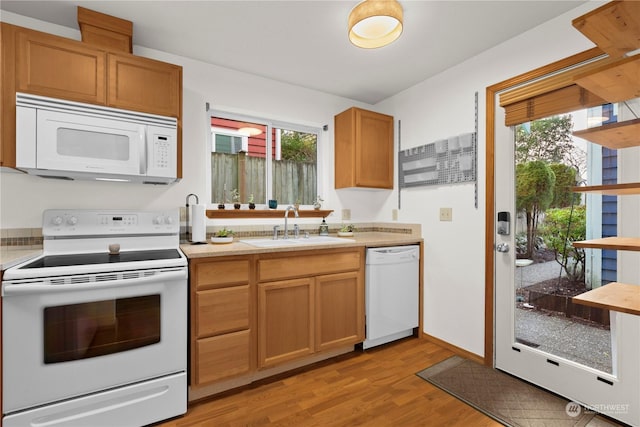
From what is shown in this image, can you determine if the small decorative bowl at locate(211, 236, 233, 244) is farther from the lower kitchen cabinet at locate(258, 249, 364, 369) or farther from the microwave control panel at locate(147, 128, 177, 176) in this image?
the microwave control panel at locate(147, 128, 177, 176)

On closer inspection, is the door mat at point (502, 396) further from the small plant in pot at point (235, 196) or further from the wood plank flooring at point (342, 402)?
the small plant in pot at point (235, 196)

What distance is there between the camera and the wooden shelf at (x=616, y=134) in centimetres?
94

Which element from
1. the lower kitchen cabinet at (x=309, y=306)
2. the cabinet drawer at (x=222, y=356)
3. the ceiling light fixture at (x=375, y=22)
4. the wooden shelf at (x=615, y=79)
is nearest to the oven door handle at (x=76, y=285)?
the cabinet drawer at (x=222, y=356)

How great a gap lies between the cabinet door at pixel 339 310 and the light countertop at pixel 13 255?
174 centimetres

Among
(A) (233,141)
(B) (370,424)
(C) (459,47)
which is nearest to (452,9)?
(C) (459,47)

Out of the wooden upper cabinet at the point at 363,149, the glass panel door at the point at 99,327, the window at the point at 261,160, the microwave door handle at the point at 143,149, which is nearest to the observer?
the glass panel door at the point at 99,327

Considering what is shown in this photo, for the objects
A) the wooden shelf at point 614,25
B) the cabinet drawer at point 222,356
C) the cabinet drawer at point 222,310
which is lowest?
the cabinet drawer at point 222,356

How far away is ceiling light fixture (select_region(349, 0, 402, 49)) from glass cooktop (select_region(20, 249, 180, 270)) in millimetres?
1754

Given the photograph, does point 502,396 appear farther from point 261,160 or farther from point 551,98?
point 261,160

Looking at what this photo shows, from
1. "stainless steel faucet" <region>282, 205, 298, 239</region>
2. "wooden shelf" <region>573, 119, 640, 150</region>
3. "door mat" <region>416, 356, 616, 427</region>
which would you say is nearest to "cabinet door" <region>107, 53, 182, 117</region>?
"stainless steel faucet" <region>282, 205, 298, 239</region>

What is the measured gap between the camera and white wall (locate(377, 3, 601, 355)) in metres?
2.17

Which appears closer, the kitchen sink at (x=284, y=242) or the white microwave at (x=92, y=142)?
the white microwave at (x=92, y=142)

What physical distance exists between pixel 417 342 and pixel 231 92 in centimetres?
285

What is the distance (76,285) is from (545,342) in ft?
9.41
